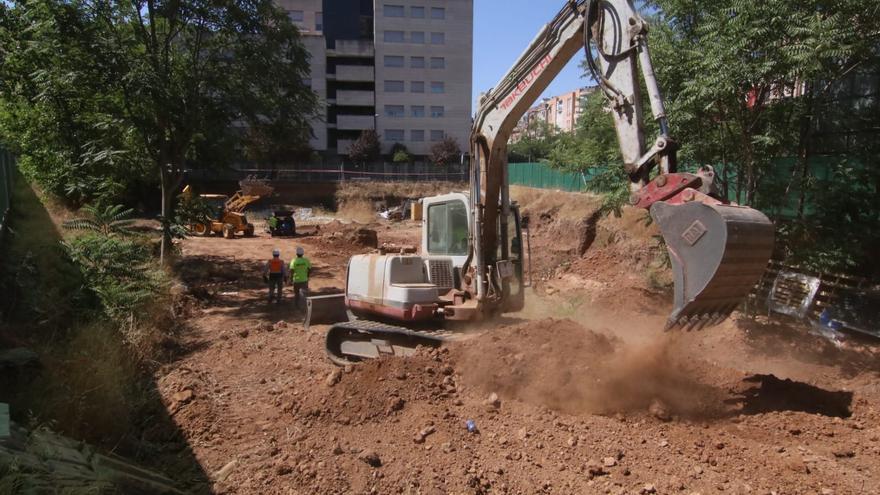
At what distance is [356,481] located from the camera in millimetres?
4996

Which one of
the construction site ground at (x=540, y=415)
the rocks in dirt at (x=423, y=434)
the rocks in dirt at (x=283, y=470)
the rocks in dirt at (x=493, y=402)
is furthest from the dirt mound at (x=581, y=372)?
the rocks in dirt at (x=283, y=470)

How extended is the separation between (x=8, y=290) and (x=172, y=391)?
139 inches

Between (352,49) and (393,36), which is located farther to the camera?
(393,36)

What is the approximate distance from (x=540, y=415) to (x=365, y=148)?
53113mm

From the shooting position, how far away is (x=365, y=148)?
188 ft

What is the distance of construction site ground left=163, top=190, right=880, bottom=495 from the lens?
16.1 feet

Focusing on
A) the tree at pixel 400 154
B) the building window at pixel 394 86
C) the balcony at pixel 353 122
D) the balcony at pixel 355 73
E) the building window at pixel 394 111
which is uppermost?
the balcony at pixel 355 73

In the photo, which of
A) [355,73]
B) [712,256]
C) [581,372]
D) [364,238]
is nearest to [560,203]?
[364,238]

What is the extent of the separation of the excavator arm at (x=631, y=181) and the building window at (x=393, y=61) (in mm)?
58192

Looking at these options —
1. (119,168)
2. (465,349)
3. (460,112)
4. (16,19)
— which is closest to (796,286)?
(465,349)

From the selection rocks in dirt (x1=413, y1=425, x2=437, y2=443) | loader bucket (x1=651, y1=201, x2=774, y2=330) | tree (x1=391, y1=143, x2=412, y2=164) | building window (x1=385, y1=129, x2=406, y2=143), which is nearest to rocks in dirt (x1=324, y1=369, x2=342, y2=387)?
rocks in dirt (x1=413, y1=425, x2=437, y2=443)

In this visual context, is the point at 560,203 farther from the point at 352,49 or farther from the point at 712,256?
the point at 352,49

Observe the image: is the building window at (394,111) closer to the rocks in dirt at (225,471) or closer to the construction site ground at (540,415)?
the construction site ground at (540,415)

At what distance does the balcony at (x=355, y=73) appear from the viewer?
62.4 metres
